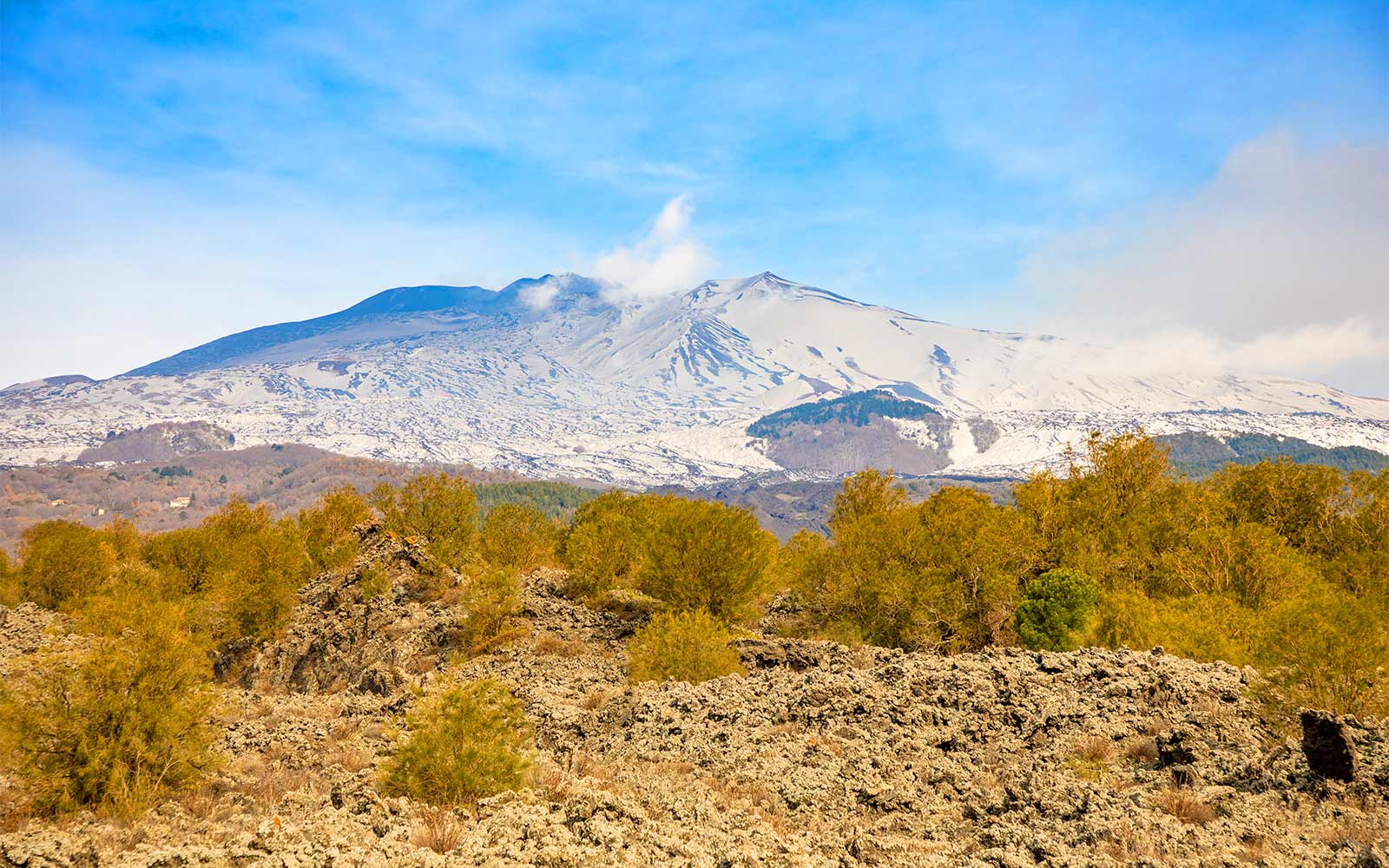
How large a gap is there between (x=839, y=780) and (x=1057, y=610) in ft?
57.5

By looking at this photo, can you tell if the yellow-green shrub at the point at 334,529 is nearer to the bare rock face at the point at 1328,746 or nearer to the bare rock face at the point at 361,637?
the bare rock face at the point at 361,637

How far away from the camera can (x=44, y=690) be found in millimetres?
15211

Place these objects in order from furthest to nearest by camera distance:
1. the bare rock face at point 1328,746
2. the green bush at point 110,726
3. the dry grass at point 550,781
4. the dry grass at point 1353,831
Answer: the green bush at point 110,726
the dry grass at point 550,781
the bare rock face at point 1328,746
the dry grass at point 1353,831

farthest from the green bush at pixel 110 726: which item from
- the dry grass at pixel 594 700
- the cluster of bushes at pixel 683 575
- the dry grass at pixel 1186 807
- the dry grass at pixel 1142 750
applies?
the dry grass at pixel 1142 750

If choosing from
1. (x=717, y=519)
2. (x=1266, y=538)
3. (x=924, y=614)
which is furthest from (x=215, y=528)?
(x=1266, y=538)

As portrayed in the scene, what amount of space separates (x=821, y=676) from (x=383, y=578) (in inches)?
922

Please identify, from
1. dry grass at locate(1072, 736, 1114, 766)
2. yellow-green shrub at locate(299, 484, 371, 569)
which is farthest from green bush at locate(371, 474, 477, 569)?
dry grass at locate(1072, 736, 1114, 766)

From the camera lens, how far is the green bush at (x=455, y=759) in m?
13.3

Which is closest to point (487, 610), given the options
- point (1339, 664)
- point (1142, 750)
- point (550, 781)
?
point (550, 781)

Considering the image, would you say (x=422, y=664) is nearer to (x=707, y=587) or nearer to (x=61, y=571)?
(x=707, y=587)

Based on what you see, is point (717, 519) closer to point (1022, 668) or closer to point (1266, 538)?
point (1022, 668)

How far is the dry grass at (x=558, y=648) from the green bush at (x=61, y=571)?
104ft

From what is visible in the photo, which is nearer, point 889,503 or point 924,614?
point 924,614

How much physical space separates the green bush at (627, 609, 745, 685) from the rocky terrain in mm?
1217
